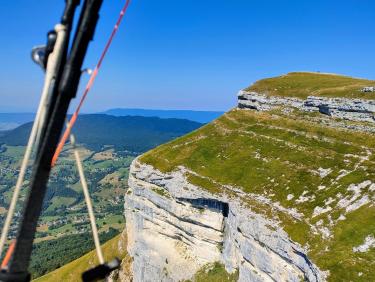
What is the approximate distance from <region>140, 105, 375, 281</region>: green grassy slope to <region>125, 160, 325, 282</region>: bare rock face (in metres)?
2.20

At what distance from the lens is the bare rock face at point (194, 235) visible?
51000mm

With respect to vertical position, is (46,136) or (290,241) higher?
(46,136)

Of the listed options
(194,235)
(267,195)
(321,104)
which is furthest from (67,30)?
(321,104)

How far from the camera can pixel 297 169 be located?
65.4 meters

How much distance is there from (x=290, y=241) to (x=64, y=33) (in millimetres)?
47523

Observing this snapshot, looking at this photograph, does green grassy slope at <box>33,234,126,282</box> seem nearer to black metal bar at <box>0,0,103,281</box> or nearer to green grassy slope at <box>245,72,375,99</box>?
green grassy slope at <box>245,72,375,99</box>

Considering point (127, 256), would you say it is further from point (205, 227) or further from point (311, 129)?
point (311, 129)

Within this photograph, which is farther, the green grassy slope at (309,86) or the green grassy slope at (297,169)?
the green grassy slope at (309,86)

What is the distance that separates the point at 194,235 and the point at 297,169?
72.4ft

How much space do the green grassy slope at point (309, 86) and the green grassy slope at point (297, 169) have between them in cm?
946

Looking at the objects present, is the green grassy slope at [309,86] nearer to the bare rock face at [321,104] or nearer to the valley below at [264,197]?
the valley below at [264,197]

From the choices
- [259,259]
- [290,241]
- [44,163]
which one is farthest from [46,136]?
[259,259]

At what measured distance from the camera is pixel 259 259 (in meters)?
54.0

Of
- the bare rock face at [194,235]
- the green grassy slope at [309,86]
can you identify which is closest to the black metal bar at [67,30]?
the bare rock face at [194,235]
